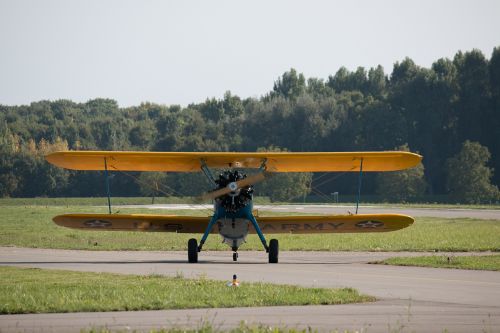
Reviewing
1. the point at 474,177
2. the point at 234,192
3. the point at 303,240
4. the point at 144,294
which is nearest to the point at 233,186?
the point at 234,192

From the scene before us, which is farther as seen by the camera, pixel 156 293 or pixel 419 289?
pixel 419 289

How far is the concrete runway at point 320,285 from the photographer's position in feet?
42.9

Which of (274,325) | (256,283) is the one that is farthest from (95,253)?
(274,325)

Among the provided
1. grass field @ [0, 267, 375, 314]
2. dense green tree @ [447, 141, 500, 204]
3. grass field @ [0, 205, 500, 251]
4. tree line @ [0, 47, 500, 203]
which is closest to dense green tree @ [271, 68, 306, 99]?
tree line @ [0, 47, 500, 203]

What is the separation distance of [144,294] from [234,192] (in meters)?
7.74

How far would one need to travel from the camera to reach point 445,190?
91.4 m

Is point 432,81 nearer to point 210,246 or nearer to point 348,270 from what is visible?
point 210,246

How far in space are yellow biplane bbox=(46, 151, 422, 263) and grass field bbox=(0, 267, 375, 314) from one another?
198 inches

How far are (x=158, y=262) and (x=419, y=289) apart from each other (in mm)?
8676

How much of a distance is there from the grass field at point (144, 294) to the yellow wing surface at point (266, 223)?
5.69 m

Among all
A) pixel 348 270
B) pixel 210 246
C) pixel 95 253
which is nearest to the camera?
pixel 348 270

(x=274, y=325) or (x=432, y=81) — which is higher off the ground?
(x=432, y=81)

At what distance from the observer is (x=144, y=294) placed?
16.0 meters

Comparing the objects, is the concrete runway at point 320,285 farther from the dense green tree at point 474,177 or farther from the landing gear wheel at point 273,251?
the dense green tree at point 474,177
